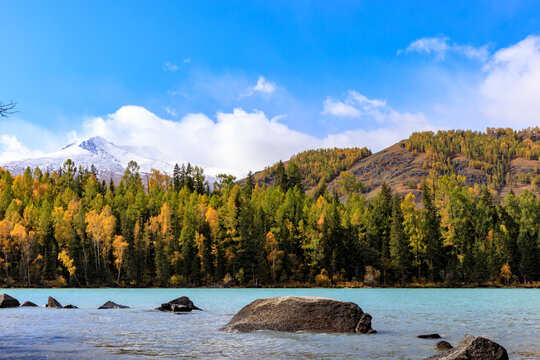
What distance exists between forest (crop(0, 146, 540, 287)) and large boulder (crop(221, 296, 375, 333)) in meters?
81.1

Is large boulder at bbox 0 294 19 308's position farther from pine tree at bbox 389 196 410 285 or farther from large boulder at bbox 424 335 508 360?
pine tree at bbox 389 196 410 285

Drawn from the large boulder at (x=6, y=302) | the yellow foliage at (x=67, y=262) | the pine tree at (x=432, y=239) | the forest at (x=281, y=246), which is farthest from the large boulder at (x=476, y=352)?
the yellow foliage at (x=67, y=262)

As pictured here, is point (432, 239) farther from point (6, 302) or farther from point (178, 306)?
point (6, 302)

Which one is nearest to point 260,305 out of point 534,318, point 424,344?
point 424,344

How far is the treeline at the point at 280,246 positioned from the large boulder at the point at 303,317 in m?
Result: 81.2

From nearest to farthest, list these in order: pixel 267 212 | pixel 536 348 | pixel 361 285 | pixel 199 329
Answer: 1. pixel 536 348
2. pixel 199 329
3. pixel 361 285
4. pixel 267 212

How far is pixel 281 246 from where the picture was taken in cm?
11225

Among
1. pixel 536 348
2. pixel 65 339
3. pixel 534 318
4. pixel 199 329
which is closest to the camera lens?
pixel 536 348

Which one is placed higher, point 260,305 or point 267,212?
point 267,212

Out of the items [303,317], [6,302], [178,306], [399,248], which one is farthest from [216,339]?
[399,248]

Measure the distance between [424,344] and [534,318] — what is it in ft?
52.1

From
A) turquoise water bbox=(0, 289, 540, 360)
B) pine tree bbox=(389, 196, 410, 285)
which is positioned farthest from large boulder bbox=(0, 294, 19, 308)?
pine tree bbox=(389, 196, 410, 285)

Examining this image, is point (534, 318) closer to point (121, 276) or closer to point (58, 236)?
point (121, 276)

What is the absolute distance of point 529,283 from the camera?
105438mm
